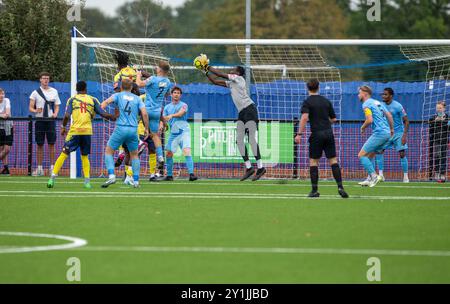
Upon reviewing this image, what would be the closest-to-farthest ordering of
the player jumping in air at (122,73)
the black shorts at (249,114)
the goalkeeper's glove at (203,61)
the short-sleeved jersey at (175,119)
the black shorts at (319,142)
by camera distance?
the black shorts at (319,142) → the player jumping in air at (122,73) → the goalkeeper's glove at (203,61) → the black shorts at (249,114) → the short-sleeved jersey at (175,119)

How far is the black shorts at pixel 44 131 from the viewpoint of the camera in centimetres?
2334

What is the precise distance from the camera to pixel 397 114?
21.8 m

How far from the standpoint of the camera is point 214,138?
957 inches

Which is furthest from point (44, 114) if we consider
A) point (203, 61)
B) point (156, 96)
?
point (203, 61)

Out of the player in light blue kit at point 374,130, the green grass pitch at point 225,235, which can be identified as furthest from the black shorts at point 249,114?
the green grass pitch at point 225,235

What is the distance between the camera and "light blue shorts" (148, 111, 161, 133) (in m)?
20.4

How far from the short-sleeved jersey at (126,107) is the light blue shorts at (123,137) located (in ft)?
0.25

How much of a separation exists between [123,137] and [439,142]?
9.66m

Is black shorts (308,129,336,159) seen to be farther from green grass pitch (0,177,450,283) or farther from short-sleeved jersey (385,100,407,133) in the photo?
short-sleeved jersey (385,100,407,133)

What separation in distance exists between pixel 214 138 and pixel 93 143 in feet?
10.2

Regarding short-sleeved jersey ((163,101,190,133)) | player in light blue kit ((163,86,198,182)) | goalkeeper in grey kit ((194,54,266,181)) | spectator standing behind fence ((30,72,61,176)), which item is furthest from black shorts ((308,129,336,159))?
spectator standing behind fence ((30,72,61,176))

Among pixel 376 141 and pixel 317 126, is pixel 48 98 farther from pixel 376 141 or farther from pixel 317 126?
pixel 317 126

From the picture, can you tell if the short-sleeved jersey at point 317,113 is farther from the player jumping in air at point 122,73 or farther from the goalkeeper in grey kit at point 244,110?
the player jumping in air at point 122,73
